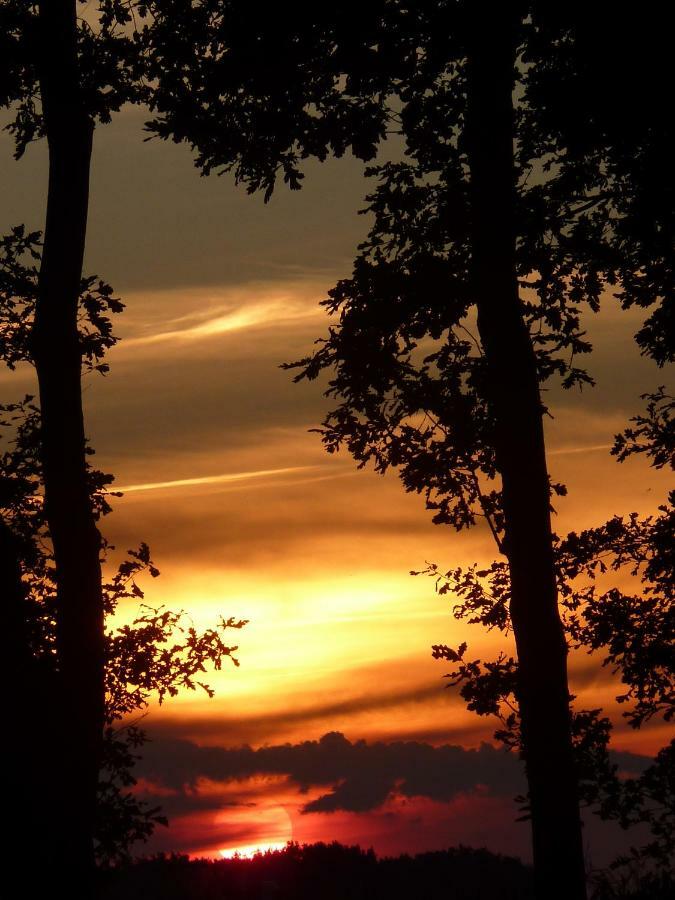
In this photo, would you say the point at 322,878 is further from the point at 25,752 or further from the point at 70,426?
the point at 25,752

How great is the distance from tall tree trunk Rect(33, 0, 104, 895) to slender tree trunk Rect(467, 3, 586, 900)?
4648mm

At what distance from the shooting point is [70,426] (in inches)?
494

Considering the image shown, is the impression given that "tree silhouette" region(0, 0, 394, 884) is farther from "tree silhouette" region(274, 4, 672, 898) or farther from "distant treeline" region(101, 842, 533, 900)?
"distant treeline" region(101, 842, 533, 900)

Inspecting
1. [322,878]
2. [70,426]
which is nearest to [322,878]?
[322,878]

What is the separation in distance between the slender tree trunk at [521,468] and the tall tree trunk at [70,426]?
4.65m

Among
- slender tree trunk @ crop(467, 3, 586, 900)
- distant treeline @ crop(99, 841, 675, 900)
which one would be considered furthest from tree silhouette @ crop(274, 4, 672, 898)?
distant treeline @ crop(99, 841, 675, 900)

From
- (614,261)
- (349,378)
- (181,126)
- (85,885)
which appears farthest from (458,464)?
(85,885)

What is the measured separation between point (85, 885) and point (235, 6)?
421 inches

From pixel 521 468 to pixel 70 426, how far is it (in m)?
5.13

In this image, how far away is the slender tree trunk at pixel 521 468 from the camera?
1134 cm

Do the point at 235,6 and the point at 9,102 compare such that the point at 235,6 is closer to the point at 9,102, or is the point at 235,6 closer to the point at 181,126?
the point at 181,126

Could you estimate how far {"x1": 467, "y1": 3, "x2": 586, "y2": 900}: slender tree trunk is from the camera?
11.3m

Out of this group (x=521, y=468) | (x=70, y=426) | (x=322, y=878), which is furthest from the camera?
(x=322, y=878)

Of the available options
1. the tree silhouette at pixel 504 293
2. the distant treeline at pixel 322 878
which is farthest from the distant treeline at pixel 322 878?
the tree silhouette at pixel 504 293
